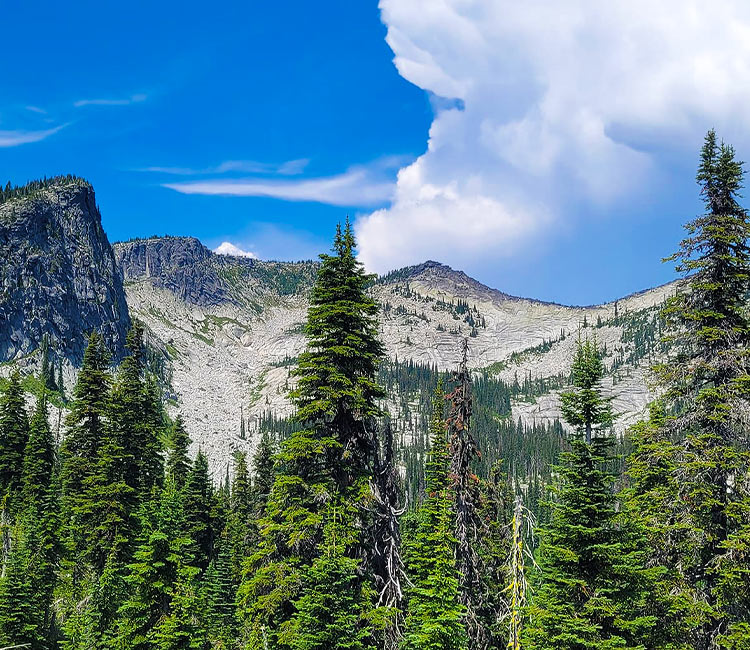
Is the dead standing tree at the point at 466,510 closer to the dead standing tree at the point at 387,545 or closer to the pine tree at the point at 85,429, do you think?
the dead standing tree at the point at 387,545

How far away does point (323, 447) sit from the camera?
18.9m

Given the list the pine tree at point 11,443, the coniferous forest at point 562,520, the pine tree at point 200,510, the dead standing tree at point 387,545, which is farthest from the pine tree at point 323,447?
the pine tree at point 11,443

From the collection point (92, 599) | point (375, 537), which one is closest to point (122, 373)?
point (92, 599)

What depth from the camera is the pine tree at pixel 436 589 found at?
20438 millimetres

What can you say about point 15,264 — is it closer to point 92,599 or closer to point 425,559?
point 92,599

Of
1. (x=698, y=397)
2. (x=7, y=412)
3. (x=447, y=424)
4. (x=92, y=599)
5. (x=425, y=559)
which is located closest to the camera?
(x=698, y=397)

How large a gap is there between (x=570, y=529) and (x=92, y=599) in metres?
28.9

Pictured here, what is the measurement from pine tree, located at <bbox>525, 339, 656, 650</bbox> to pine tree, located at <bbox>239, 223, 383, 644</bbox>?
6350 mm

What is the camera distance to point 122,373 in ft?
152

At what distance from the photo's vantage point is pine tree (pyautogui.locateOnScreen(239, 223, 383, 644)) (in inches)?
721

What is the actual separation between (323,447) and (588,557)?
943 centimetres

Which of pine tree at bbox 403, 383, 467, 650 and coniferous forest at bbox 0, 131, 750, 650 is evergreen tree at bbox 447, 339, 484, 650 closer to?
pine tree at bbox 403, 383, 467, 650

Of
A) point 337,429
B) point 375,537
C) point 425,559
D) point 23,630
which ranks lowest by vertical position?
point 23,630

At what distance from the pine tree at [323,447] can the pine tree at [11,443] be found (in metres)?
46.0
